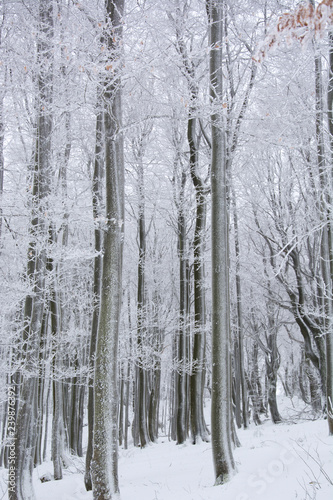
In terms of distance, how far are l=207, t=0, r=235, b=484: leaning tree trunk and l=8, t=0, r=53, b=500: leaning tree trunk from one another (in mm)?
2988

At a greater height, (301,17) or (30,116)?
(30,116)

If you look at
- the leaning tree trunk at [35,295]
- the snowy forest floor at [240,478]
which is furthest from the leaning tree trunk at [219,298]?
the leaning tree trunk at [35,295]

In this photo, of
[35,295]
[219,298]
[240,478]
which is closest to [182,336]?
[35,295]

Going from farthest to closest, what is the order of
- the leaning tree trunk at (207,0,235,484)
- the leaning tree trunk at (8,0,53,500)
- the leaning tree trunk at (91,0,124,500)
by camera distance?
the leaning tree trunk at (8,0,53,500) < the leaning tree trunk at (207,0,235,484) < the leaning tree trunk at (91,0,124,500)

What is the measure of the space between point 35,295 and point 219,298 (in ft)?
12.3

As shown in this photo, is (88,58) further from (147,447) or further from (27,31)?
(147,447)

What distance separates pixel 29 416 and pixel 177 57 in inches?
271

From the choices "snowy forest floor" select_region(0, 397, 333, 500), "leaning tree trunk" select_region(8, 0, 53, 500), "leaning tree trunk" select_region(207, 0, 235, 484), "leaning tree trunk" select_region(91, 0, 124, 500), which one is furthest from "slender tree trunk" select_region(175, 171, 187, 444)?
"leaning tree trunk" select_region(91, 0, 124, 500)

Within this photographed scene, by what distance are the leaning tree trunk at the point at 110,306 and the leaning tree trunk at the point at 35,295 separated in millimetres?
1235

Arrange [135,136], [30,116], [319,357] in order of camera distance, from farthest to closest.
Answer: [135,136], [319,357], [30,116]

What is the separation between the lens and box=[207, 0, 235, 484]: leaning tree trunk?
5.96 m

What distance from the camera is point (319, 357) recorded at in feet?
44.4

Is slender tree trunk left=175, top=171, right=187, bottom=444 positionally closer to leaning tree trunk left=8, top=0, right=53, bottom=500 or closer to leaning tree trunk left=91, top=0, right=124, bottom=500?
leaning tree trunk left=8, top=0, right=53, bottom=500

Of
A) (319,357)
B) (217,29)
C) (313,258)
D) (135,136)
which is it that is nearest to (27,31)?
(217,29)
